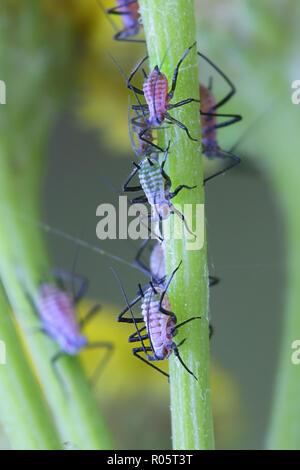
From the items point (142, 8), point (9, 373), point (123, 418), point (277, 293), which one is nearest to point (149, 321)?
point (9, 373)

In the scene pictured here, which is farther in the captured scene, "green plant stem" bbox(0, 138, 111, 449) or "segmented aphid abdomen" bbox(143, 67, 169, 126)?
"green plant stem" bbox(0, 138, 111, 449)

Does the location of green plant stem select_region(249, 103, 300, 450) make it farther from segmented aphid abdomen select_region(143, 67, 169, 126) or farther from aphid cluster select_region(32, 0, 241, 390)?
segmented aphid abdomen select_region(143, 67, 169, 126)

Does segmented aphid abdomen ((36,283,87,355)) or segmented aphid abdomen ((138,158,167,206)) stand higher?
segmented aphid abdomen ((138,158,167,206))

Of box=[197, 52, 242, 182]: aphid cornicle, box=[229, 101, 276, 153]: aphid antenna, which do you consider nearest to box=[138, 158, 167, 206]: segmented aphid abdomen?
box=[197, 52, 242, 182]: aphid cornicle

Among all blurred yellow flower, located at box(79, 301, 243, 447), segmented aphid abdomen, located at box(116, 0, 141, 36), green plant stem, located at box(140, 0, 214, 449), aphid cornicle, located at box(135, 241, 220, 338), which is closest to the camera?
green plant stem, located at box(140, 0, 214, 449)

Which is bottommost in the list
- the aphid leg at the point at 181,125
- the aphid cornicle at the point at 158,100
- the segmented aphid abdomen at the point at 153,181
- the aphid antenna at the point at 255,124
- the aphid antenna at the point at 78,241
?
the aphid antenna at the point at 78,241

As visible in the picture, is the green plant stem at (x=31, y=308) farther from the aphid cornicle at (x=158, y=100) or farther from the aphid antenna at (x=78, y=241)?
the aphid cornicle at (x=158, y=100)

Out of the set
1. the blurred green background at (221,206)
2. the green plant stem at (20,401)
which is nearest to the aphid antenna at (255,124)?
the blurred green background at (221,206)

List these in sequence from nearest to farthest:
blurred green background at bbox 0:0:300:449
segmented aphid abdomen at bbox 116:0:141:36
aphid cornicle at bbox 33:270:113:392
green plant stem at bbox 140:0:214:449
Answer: green plant stem at bbox 140:0:214:449, segmented aphid abdomen at bbox 116:0:141:36, aphid cornicle at bbox 33:270:113:392, blurred green background at bbox 0:0:300:449
